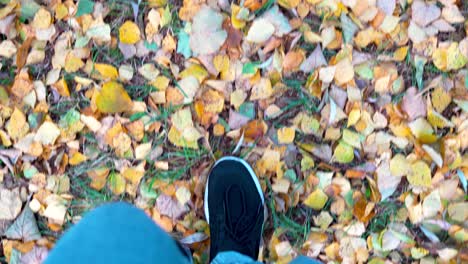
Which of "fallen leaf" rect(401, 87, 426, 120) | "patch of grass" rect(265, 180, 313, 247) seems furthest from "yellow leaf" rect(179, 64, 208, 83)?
"fallen leaf" rect(401, 87, 426, 120)

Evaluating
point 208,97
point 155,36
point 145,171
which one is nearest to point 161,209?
point 145,171

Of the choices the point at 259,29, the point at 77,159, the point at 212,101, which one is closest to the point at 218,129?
the point at 212,101

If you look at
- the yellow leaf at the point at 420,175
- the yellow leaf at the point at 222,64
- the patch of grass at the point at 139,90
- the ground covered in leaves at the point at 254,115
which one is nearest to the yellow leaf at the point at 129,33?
the ground covered in leaves at the point at 254,115

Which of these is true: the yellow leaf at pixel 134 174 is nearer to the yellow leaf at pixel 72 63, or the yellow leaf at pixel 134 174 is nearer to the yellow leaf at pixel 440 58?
the yellow leaf at pixel 72 63

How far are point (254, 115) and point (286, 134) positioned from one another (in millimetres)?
99

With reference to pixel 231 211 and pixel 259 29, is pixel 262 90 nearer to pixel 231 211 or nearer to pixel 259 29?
pixel 259 29

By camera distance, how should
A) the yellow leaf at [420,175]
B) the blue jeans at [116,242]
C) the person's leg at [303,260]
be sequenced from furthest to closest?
the yellow leaf at [420,175], the person's leg at [303,260], the blue jeans at [116,242]

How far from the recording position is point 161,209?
52.1 inches

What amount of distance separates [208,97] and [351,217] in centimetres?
50

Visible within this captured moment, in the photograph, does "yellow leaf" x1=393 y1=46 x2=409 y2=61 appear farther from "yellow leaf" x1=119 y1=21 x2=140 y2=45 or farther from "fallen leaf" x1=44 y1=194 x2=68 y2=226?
"fallen leaf" x1=44 y1=194 x2=68 y2=226

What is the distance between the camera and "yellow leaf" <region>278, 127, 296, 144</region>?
4.34ft

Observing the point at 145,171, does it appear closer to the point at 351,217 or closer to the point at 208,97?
the point at 208,97

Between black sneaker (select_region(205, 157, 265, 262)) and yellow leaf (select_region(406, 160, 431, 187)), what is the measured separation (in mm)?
397

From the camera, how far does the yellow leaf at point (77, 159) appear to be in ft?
4.37
